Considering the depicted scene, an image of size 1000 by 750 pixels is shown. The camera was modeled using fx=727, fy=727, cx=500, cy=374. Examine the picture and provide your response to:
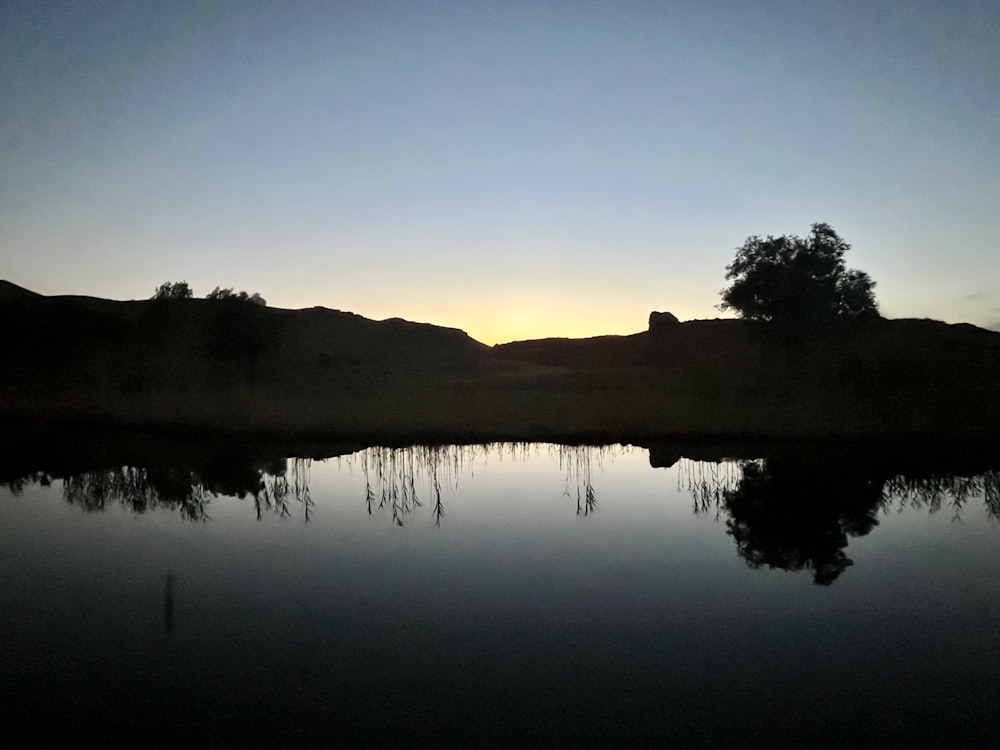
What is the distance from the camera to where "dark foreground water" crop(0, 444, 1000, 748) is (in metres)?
5.92

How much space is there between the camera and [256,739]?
561 cm

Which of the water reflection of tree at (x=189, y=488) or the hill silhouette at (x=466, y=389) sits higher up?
the hill silhouette at (x=466, y=389)

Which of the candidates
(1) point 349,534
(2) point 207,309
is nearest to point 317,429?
(1) point 349,534

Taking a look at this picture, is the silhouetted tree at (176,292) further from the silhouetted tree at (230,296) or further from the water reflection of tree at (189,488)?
the water reflection of tree at (189,488)

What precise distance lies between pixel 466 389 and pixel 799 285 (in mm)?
21226

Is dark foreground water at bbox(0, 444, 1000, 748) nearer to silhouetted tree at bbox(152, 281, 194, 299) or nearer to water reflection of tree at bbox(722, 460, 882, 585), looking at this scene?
water reflection of tree at bbox(722, 460, 882, 585)

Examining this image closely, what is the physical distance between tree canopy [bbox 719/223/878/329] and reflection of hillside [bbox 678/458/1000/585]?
91.0 feet

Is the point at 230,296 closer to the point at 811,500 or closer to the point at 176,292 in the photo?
the point at 176,292

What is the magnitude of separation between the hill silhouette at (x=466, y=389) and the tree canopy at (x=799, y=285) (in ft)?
5.46

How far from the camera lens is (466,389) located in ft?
136

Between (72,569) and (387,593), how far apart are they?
4.69 metres

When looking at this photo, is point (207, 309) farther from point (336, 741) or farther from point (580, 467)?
point (336, 741)

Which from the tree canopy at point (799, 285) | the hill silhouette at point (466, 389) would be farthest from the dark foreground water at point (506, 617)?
the tree canopy at point (799, 285)

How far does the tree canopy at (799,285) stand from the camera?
1737 inches
